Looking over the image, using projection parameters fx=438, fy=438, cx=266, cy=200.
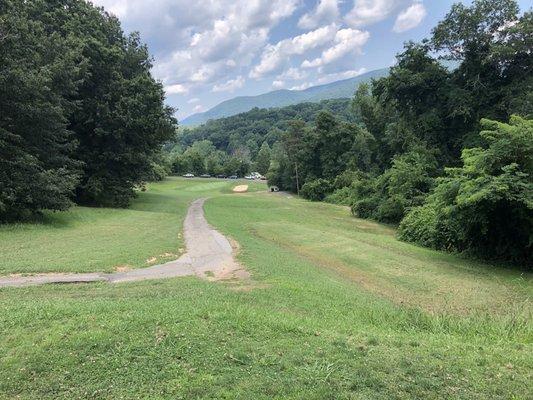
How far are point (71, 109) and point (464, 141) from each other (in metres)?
31.2

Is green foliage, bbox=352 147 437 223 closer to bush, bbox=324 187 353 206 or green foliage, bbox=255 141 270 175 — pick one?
bush, bbox=324 187 353 206

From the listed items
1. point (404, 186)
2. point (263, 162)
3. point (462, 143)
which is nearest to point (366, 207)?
point (404, 186)

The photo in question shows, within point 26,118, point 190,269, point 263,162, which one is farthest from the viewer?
point 263,162

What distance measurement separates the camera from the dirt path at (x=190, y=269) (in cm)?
1208

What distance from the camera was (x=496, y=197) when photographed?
55.8ft

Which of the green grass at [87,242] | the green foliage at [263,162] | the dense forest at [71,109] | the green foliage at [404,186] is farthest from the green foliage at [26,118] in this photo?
the green foliage at [263,162]

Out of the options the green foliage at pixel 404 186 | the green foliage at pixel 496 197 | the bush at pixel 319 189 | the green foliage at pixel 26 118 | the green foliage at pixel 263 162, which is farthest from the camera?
the green foliage at pixel 263 162

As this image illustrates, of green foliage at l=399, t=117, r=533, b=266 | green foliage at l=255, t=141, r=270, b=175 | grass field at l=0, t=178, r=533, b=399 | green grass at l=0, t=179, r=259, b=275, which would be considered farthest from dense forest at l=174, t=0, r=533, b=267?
green foliage at l=255, t=141, r=270, b=175

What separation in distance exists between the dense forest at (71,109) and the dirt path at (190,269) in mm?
8944

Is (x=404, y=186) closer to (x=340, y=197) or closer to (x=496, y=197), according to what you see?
(x=496, y=197)

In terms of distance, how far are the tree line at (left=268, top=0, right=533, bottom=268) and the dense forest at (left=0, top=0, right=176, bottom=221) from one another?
65.0 feet

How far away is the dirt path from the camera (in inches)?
476

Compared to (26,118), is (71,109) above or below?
above

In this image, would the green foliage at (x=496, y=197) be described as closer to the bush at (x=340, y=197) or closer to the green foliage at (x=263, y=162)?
the bush at (x=340, y=197)
